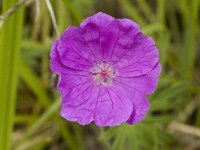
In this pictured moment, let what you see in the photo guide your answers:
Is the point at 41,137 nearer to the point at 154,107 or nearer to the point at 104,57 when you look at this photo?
the point at 154,107

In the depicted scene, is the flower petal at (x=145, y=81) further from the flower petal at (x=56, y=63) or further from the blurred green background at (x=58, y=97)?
the blurred green background at (x=58, y=97)

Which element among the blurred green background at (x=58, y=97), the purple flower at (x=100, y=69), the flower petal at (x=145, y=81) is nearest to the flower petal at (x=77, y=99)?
the purple flower at (x=100, y=69)

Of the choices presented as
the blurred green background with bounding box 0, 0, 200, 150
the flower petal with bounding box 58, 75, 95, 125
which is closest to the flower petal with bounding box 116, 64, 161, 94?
the flower petal with bounding box 58, 75, 95, 125

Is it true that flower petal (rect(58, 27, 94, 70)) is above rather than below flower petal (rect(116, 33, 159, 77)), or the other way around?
above

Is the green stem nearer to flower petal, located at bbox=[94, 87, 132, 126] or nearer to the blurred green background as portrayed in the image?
the blurred green background

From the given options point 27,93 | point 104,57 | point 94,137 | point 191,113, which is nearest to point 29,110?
point 27,93

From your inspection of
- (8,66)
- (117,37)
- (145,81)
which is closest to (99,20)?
(117,37)

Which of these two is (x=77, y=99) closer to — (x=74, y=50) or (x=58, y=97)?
(x=74, y=50)
